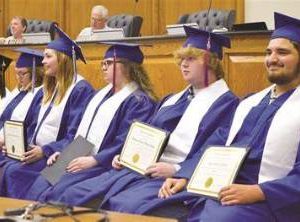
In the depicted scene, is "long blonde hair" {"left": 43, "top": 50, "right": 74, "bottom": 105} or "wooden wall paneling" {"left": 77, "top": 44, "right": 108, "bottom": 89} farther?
"wooden wall paneling" {"left": 77, "top": 44, "right": 108, "bottom": 89}

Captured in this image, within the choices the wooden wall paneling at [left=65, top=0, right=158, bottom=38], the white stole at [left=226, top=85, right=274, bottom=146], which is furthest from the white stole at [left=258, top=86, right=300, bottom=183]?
the wooden wall paneling at [left=65, top=0, right=158, bottom=38]

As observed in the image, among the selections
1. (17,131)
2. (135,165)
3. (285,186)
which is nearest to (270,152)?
(285,186)

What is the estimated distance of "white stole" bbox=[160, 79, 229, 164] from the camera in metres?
3.79

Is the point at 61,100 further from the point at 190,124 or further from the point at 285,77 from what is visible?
the point at 285,77

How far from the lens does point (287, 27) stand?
11.1 ft

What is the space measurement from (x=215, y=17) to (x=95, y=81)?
6.31 ft

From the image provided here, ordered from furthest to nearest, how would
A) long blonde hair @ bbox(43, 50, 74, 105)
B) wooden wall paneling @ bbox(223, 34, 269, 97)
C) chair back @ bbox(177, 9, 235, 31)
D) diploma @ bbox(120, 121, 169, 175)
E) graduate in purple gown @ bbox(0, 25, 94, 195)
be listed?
chair back @ bbox(177, 9, 235, 31), long blonde hair @ bbox(43, 50, 74, 105), graduate in purple gown @ bbox(0, 25, 94, 195), wooden wall paneling @ bbox(223, 34, 269, 97), diploma @ bbox(120, 121, 169, 175)

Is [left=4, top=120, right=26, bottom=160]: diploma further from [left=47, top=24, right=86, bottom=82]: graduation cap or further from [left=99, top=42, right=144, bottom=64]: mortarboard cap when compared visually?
[left=99, top=42, right=144, bottom=64]: mortarboard cap

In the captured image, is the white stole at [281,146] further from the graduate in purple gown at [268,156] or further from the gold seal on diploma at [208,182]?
the gold seal on diploma at [208,182]

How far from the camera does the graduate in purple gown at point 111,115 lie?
4.27 m

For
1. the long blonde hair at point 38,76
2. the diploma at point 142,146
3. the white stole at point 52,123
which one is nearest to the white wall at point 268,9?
the long blonde hair at point 38,76

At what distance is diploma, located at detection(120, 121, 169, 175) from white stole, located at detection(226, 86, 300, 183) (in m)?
0.67

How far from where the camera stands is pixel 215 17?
722 centimetres

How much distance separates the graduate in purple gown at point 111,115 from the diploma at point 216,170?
1118 mm
